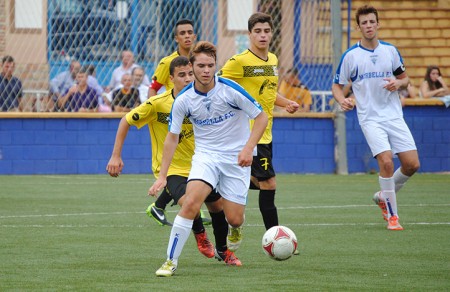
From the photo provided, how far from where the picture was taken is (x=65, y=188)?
16.0 m

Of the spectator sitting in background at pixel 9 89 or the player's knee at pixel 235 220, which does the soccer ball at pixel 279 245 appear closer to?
the player's knee at pixel 235 220

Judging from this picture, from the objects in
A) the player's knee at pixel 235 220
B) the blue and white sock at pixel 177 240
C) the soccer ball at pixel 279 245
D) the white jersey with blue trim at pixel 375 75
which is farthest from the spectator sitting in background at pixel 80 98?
the blue and white sock at pixel 177 240

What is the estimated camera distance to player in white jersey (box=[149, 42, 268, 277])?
8.12m

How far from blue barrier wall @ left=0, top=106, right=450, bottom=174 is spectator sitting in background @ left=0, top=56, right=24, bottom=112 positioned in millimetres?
264

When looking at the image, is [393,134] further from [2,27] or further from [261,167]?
[2,27]

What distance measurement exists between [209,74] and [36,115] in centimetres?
1093

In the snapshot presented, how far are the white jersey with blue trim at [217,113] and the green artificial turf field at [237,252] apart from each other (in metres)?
0.94

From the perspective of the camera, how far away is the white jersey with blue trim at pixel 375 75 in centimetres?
1145

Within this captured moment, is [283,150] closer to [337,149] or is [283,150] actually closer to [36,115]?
[337,149]

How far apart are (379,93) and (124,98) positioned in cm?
838

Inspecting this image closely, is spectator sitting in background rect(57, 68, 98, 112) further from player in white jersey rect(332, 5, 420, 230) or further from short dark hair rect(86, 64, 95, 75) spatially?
player in white jersey rect(332, 5, 420, 230)

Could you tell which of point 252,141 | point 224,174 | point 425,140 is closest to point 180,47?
point 224,174

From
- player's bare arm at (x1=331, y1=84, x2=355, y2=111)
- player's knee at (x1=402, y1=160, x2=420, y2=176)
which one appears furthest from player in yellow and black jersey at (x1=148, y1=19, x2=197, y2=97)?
player's knee at (x1=402, y1=160, x2=420, y2=176)

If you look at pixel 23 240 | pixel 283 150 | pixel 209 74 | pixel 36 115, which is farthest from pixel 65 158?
pixel 209 74
